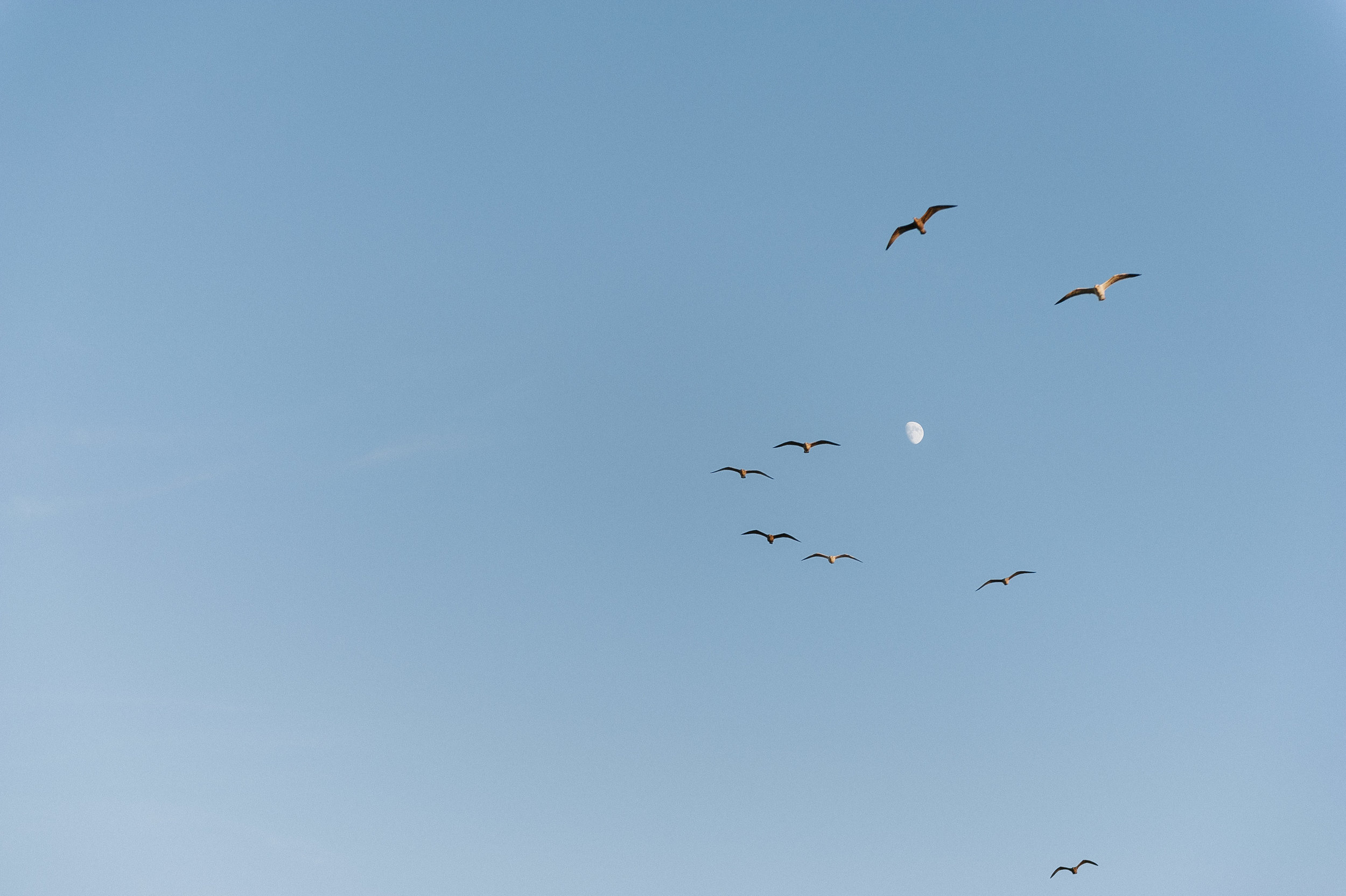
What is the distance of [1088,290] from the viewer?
64.1 metres

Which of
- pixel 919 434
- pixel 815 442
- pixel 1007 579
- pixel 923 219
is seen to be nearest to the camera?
pixel 923 219

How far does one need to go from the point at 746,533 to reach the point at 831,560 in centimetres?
903

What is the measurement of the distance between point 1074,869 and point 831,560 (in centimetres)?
4174

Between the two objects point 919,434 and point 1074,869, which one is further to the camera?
point 919,434

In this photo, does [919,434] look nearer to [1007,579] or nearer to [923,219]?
[1007,579]

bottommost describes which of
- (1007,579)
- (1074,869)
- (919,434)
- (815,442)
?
(1074,869)

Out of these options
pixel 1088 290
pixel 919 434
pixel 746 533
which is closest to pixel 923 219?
pixel 1088 290

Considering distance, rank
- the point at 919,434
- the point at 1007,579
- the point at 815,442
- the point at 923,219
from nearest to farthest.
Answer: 1. the point at 923,219
2. the point at 815,442
3. the point at 1007,579
4. the point at 919,434

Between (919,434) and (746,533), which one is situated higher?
(919,434)

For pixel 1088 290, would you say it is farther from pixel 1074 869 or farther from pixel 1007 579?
pixel 1074 869

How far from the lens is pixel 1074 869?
9738cm

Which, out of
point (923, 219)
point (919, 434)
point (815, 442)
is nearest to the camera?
point (923, 219)

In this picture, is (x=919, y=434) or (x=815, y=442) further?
(x=919, y=434)

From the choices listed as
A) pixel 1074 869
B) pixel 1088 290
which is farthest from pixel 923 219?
pixel 1074 869
